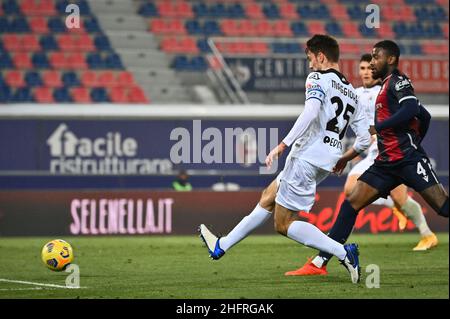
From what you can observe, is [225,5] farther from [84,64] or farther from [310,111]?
[310,111]

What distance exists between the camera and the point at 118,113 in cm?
2319

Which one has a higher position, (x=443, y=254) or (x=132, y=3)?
(x=132, y=3)

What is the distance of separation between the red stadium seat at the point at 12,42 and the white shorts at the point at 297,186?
693 inches

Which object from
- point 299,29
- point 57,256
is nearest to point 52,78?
point 299,29

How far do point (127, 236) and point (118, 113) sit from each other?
5.94m

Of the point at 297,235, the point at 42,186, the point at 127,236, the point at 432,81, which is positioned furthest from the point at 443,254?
the point at 432,81

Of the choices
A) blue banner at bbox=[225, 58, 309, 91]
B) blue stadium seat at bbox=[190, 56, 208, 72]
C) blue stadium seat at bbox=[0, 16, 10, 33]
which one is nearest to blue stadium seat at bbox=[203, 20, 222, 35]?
blue stadium seat at bbox=[190, 56, 208, 72]

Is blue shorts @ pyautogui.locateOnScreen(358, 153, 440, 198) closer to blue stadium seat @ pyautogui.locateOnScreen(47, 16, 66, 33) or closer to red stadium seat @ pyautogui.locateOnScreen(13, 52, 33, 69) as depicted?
red stadium seat @ pyautogui.locateOnScreen(13, 52, 33, 69)

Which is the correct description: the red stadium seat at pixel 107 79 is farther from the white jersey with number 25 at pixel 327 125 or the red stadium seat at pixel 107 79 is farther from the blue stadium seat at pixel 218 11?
the white jersey with number 25 at pixel 327 125

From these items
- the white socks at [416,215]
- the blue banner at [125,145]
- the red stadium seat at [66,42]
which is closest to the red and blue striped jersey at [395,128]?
the white socks at [416,215]

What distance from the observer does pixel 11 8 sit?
25969mm

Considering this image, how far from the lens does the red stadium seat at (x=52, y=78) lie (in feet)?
82.1

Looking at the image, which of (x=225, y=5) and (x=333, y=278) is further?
(x=225, y=5)

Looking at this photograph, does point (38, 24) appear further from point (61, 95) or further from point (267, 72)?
point (267, 72)
